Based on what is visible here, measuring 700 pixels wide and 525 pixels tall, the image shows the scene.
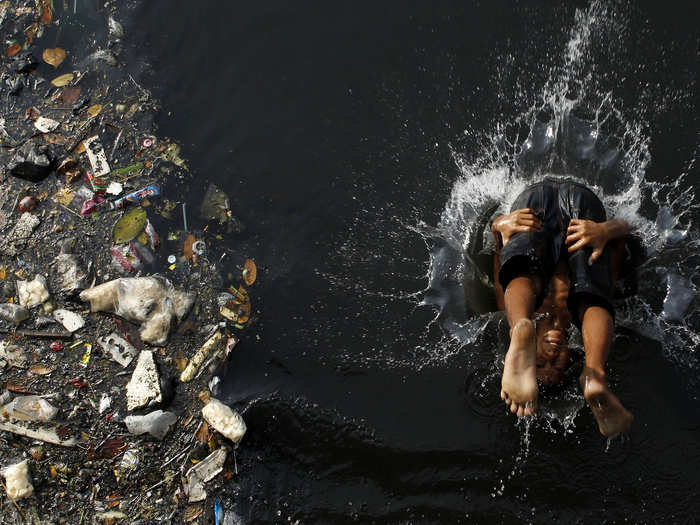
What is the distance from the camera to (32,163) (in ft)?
12.7

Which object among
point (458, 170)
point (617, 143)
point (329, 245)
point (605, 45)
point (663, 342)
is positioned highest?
point (605, 45)

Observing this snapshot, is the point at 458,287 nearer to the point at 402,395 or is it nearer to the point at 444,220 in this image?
the point at 444,220

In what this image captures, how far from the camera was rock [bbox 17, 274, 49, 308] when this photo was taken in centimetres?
350

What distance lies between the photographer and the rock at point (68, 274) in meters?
3.53

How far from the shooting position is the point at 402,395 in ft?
10.9

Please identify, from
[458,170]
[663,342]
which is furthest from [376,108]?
[663,342]

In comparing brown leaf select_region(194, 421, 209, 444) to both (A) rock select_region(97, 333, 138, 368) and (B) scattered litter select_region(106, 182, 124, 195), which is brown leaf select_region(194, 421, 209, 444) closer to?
(A) rock select_region(97, 333, 138, 368)

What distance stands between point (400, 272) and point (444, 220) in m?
0.45

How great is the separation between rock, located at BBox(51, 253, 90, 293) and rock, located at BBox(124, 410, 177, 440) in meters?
0.91

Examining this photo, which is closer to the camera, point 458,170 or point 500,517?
point 500,517

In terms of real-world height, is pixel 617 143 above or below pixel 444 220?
above

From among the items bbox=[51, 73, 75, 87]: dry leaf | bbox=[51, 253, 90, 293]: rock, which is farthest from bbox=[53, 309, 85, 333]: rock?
bbox=[51, 73, 75, 87]: dry leaf

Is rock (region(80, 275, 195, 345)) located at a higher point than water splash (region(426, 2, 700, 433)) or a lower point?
lower

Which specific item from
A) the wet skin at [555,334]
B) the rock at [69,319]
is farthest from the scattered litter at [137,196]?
the wet skin at [555,334]
